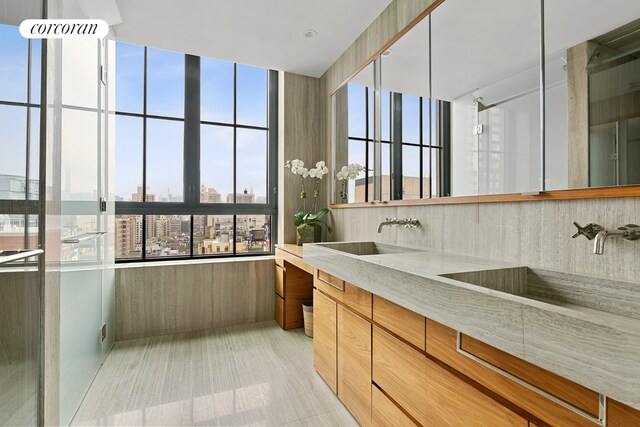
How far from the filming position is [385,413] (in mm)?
1383

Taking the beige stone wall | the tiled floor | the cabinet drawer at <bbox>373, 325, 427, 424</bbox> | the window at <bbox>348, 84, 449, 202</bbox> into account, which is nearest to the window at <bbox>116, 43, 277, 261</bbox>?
the beige stone wall

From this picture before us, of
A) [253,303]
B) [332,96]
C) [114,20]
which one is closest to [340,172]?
[332,96]

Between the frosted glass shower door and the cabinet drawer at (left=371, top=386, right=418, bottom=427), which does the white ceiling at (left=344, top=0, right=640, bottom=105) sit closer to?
the cabinet drawer at (left=371, top=386, right=418, bottom=427)

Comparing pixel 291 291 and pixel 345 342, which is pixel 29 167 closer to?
pixel 345 342

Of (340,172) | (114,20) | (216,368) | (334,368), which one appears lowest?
(216,368)

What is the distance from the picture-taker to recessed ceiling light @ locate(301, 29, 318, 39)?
8.20ft

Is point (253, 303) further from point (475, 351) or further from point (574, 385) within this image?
point (574, 385)

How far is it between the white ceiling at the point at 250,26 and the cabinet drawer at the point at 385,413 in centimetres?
239

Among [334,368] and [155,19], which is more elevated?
[155,19]

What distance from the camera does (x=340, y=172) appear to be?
9.34ft

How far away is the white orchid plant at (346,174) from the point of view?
2644 millimetres

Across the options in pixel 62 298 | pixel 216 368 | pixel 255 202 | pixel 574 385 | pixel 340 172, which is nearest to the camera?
pixel 574 385

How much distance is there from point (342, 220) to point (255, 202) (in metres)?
1.06

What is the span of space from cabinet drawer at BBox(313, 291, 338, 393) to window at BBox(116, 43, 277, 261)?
1.51m
